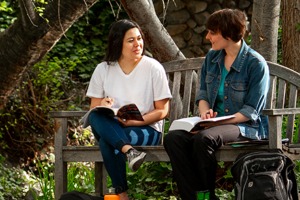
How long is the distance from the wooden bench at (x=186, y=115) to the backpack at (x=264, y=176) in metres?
0.22

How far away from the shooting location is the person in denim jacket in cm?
568

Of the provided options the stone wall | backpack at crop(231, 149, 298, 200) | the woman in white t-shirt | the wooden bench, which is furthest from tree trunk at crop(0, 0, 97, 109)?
the stone wall

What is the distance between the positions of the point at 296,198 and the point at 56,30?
244cm

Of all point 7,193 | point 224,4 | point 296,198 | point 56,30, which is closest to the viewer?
point 296,198

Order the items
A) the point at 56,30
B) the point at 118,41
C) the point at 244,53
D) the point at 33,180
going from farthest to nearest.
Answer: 1. the point at 33,180
2. the point at 56,30
3. the point at 118,41
4. the point at 244,53

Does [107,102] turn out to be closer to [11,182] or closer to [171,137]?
[171,137]

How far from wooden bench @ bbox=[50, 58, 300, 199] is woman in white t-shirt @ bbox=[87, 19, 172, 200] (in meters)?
0.17

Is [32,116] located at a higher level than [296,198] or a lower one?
higher

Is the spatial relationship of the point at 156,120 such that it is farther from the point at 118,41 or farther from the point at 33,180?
the point at 33,180

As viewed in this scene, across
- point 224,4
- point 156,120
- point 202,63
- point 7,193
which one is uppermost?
point 224,4

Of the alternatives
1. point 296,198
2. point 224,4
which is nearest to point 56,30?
point 296,198

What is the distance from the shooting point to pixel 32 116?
28.6 feet

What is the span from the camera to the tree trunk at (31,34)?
22.7 feet

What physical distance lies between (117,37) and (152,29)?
0.83 metres
